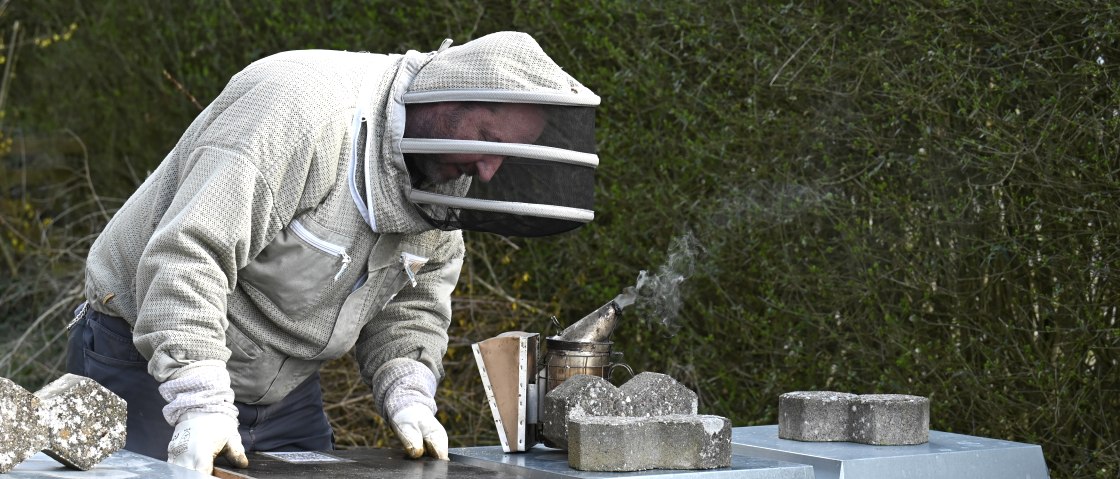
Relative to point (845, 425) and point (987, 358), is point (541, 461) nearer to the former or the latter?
point (845, 425)

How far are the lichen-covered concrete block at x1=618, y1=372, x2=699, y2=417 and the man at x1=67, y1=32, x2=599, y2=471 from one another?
370mm

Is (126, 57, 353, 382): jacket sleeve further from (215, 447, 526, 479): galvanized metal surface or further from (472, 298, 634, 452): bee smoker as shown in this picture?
(472, 298, 634, 452): bee smoker

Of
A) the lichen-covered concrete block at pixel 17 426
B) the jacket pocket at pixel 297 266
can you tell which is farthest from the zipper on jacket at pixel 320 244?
the lichen-covered concrete block at pixel 17 426

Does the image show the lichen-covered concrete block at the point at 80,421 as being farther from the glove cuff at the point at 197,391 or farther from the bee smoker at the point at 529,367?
the bee smoker at the point at 529,367

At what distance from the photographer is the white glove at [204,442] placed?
2.22m

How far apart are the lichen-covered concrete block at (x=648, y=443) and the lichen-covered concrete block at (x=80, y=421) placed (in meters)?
0.82

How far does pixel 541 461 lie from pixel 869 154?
77.9 inches

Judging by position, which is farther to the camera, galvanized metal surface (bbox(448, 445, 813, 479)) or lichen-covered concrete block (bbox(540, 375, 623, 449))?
lichen-covered concrete block (bbox(540, 375, 623, 449))

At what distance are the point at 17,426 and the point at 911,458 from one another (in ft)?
5.45

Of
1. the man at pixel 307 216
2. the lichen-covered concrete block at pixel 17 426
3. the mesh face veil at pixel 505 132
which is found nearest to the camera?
the lichen-covered concrete block at pixel 17 426

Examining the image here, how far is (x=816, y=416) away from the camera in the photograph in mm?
2705

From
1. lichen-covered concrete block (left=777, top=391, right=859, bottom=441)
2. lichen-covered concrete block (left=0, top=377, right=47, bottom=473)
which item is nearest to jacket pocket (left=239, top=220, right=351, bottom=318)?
lichen-covered concrete block (left=0, top=377, right=47, bottom=473)

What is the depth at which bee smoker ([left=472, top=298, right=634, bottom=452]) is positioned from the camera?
8.53ft

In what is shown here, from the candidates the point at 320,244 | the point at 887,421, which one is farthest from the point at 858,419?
the point at 320,244
